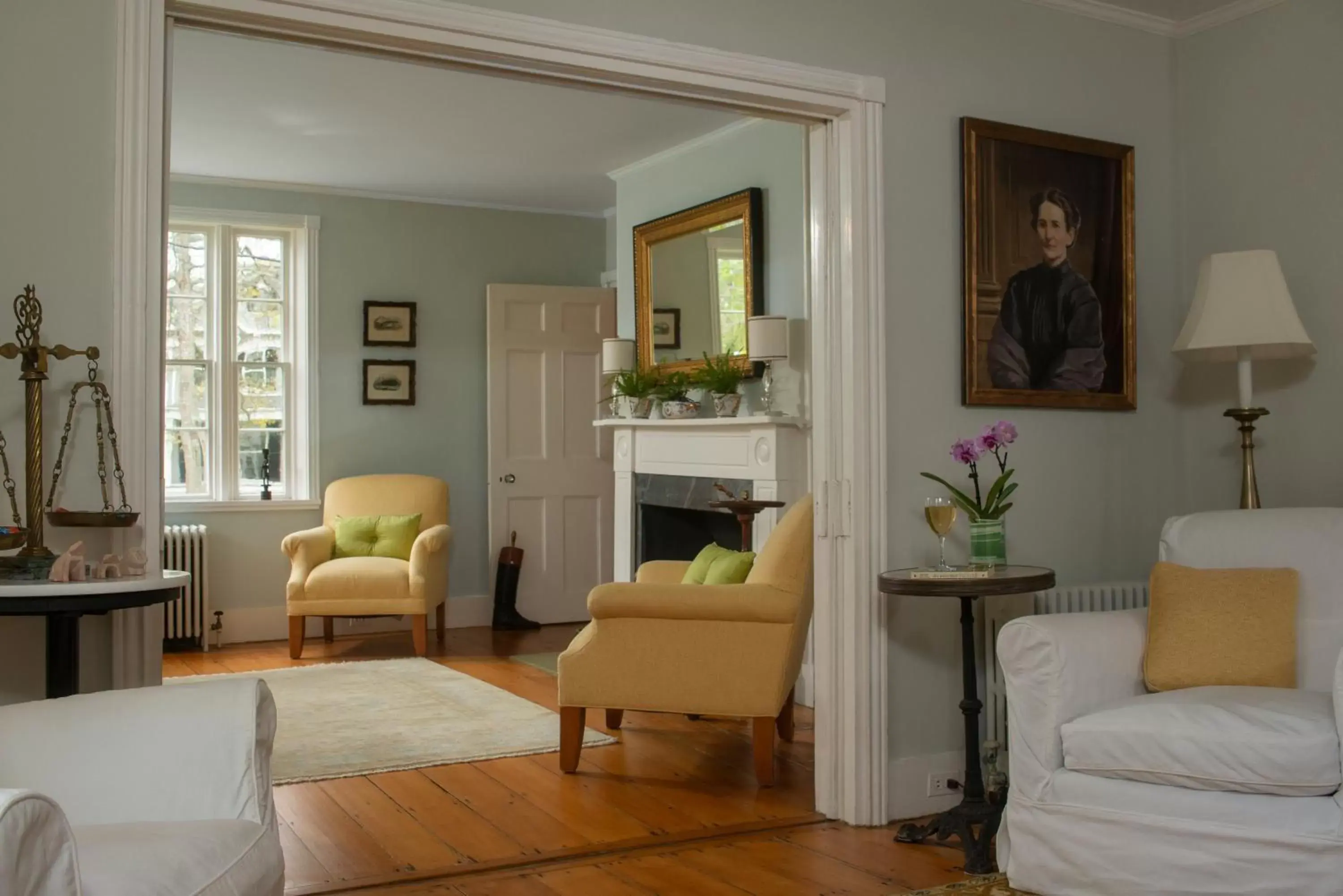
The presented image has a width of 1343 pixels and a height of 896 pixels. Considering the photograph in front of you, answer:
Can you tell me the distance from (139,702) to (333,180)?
5.53 m

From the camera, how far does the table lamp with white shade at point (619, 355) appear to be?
22.0 ft

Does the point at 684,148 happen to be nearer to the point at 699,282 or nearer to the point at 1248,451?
the point at 699,282

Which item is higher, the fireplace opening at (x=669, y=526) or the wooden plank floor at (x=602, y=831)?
the fireplace opening at (x=669, y=526)

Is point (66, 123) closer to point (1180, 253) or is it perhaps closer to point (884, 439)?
point (884, 439)

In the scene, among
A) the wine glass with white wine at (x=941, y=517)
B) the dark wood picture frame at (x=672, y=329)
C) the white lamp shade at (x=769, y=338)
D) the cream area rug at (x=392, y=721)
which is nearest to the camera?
the wine glass with white wine at (x=941, y=517)

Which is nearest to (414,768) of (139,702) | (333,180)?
(139,702)

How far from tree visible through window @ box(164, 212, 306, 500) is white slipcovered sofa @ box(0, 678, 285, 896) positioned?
5.24 meters

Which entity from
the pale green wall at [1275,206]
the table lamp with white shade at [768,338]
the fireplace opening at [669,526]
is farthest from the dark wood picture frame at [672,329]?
the pale green wall at [1275,206]

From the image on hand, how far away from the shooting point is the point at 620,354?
22.0ft

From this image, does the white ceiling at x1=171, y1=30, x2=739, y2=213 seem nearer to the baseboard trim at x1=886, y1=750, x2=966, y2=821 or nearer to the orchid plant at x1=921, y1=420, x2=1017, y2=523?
the orchid plant at x1=921, y1=420, x2=1017, y2=523

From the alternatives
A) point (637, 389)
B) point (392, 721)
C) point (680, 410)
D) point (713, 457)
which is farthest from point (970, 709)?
point (637, 389)

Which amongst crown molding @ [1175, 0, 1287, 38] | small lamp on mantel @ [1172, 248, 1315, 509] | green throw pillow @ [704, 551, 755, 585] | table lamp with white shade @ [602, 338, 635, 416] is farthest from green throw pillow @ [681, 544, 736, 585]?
crown molding @ [1175, 0, 1287, 38]

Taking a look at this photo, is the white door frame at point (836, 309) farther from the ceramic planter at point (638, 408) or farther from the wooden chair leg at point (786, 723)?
the ceramic planter at point (638, 408)

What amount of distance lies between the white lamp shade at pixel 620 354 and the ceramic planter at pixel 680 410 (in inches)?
18.7
